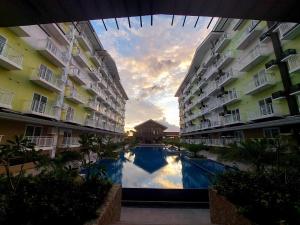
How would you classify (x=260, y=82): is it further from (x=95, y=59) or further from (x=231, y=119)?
(x=95, y=59)

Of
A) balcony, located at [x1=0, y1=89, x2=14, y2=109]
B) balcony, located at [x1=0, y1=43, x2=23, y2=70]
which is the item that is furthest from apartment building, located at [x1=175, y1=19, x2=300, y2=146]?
balcony, located at [x1=0, y1=89, x2=14, y2=109]

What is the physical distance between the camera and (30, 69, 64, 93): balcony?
566 inches

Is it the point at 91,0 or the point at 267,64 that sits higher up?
the point at 267,64

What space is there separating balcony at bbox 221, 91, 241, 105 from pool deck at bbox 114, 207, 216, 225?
17158 millimetres

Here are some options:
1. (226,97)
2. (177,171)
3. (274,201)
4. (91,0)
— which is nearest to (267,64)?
(226,97)

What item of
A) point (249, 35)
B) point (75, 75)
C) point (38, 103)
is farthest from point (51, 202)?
point (249, 35)

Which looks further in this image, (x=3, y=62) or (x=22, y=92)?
(x=22, y=92)

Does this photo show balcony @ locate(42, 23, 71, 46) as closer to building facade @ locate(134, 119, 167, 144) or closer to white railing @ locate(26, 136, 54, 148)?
white railing @ locate(26, 136, 54, 148)

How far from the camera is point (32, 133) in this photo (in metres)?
14.7

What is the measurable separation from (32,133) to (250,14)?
17481 millimetres

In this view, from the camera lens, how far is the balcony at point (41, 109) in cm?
1378

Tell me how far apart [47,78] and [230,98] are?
22.5 m

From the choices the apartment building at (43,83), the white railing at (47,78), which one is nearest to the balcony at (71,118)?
the apartment building at (43,83)

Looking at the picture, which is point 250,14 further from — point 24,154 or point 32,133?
point 32,133
